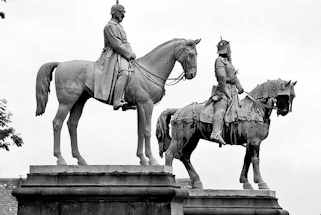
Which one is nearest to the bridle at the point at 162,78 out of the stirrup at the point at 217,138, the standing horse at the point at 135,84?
the standing horse at the point at 135,84

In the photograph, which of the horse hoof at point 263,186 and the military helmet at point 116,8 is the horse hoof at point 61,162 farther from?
the horse hoof at point 263,186

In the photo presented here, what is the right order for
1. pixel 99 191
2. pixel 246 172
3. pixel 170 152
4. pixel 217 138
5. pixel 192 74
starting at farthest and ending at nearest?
pixel 246 172, pixel 170 152, pixel 217 138, pixel 192 74, pixel 99 191

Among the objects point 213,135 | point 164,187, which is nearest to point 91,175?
point 164,187

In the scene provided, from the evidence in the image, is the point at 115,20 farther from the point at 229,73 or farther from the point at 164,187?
the point at 229,73

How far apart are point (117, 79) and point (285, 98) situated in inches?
284

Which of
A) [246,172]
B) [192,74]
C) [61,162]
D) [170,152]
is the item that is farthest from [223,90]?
[61,162]

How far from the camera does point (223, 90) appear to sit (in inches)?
921

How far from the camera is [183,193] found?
17.4 metres

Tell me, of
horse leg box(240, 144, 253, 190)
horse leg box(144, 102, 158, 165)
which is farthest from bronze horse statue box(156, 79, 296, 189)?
horse leg box(144, 102, 158, 165)

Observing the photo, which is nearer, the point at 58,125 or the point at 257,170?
the point at 58,125

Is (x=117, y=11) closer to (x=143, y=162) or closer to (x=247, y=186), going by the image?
(x=143, y=162)

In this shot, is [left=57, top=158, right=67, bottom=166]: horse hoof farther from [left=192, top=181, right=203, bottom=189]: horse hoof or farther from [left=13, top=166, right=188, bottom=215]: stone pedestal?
[left=192, top=181, right=203, bottom=189]: horse hoof

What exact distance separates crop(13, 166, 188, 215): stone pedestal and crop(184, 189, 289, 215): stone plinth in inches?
225

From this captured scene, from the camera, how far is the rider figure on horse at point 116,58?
1745 centimetres
